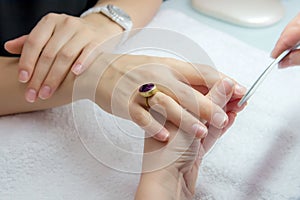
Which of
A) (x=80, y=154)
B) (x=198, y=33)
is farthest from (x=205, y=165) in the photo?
(x=198, y=33)

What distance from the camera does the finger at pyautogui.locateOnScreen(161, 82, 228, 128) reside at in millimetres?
585

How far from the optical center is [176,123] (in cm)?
59

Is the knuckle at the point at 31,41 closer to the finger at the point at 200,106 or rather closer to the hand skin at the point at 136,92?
the hand skin at the point at 136,92

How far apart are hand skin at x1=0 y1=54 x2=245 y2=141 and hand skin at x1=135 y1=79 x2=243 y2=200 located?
0.01 meters

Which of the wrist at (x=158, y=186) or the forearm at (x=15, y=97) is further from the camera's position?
the forearm at (x=15, y=97)

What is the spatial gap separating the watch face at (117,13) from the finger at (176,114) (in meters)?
0.24

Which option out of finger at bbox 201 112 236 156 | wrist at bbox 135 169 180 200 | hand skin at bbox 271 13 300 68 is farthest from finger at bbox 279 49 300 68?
wrist at bbox 135 169 180 200

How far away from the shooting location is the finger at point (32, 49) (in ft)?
2.15

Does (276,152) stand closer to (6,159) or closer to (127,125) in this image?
(127,125)

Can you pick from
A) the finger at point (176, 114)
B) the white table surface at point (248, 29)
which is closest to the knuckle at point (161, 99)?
the finger at point (176, 114)

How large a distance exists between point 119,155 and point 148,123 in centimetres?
7

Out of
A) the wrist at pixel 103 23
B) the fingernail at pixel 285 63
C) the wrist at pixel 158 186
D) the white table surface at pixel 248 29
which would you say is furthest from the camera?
Result: the white table surface at pixel 248 29

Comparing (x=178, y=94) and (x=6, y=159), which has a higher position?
(x=178, y=94)

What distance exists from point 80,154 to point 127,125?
0.08 m
